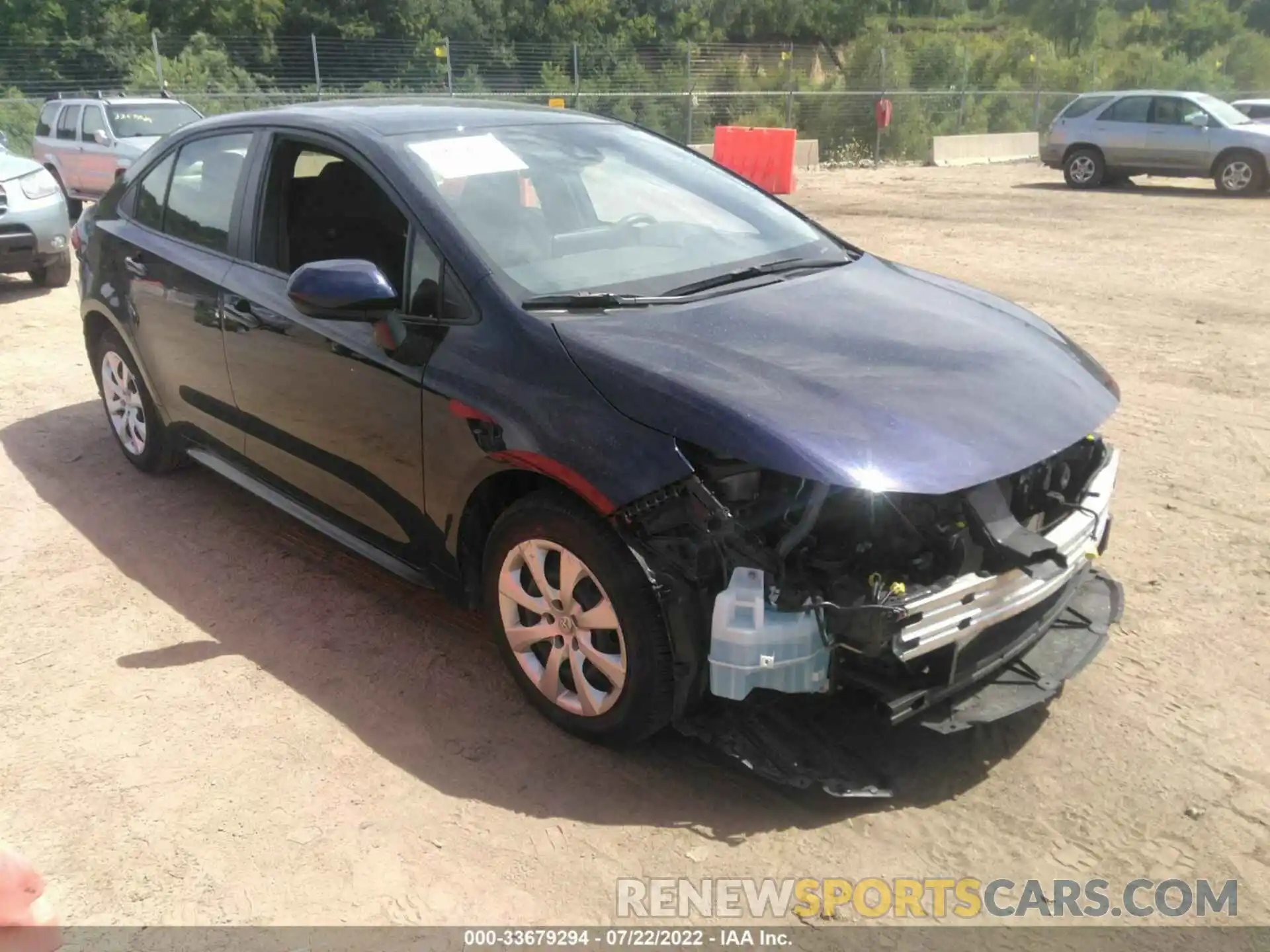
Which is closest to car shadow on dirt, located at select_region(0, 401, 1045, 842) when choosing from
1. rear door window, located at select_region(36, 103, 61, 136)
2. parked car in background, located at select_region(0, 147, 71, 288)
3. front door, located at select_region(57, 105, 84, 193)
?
parked car in background, located at select_region(0, 147, 71, 288)

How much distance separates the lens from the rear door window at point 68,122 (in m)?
14.5

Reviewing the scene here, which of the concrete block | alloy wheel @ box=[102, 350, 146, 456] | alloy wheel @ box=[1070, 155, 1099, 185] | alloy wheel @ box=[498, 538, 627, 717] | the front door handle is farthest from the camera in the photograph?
the concrete block

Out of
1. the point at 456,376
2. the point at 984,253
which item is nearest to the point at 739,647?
the point at 456,376

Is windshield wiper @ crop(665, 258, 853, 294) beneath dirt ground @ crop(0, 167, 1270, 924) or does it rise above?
above

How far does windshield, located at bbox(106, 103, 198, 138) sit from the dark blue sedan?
11.3m

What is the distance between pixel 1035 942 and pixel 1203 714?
4.04ft

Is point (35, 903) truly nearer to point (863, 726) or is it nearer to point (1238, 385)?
point (863, 726)

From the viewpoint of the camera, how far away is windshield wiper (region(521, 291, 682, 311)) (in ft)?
10.7

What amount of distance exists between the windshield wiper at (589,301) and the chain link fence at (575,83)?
21039mm

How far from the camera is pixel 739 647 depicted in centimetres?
271

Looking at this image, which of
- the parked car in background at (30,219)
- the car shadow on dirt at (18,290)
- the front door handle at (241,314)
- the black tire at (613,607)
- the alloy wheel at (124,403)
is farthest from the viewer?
the car shadow on dirt at (18,290)

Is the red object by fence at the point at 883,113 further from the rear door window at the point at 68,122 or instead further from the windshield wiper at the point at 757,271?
A: the windshield wiper at the point at 757,271

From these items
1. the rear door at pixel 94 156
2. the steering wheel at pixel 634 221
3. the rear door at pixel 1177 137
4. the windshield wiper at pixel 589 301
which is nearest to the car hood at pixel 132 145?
the rear door at pixel 94 156

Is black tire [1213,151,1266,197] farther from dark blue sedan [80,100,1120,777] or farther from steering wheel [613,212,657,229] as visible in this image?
steering wheel [613,212,657,229]
